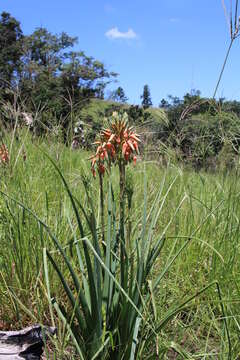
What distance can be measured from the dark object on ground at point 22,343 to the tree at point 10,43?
1887cm

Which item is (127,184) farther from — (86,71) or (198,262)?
(86,71)

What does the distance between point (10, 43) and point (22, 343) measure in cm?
2248

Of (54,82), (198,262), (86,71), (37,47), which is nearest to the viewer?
(198,262)

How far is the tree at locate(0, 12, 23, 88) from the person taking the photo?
1980cm

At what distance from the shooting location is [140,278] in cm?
123

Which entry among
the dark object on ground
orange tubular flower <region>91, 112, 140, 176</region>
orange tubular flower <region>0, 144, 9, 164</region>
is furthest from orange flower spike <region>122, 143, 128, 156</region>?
orange tubular flower <region>0, 144, 9, 164</region>

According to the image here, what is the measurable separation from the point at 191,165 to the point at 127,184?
229 centimetres

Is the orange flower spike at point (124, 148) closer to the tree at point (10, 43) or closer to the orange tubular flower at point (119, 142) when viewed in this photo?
the orange tubular flower at point (119, 142)

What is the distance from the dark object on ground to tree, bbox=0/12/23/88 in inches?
743

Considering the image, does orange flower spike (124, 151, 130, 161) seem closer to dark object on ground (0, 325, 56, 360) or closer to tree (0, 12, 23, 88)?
dark object on ground (0, 325, 56, 360)

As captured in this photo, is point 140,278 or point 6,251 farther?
point 6,251

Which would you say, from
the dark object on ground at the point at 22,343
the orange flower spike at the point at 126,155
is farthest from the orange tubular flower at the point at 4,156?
the orange flower spike at the point at 126,155

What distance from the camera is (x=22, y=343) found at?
1.45m

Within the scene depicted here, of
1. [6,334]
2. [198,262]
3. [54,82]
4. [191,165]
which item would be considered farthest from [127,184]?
[54,82]
